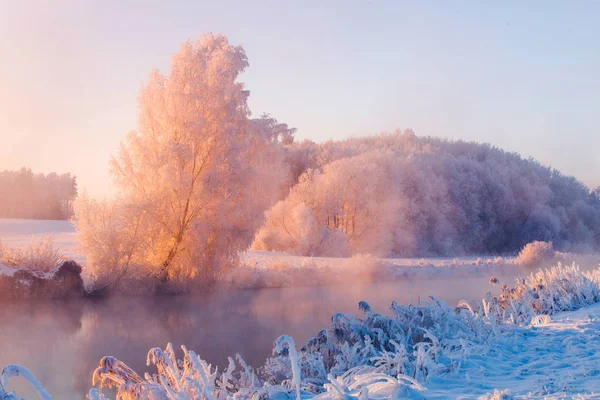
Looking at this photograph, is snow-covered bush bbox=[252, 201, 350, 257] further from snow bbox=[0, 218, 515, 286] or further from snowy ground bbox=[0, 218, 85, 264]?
snowy ground bbox=[0, 218, 85, 264]

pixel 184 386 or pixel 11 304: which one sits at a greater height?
pixel 184 386

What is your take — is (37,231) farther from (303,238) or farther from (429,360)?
(429,360)

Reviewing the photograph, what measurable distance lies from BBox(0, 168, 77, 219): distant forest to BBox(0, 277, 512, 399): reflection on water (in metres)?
25.7

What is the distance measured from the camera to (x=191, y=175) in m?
17.9

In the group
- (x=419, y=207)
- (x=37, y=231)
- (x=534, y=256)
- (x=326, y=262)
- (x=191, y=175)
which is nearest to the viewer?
(x=191, y=175)

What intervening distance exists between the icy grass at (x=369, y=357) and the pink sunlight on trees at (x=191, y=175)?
9.73 m

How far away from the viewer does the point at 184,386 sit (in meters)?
3.56

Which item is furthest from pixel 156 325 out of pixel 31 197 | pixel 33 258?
pixel 31 197

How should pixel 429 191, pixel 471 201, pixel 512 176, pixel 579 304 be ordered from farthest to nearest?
pixel 512 176 < pixel 471 201 < pixel 429 191 < pixel 579 304

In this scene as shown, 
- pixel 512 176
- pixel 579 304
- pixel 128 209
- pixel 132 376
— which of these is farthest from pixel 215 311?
pixel 512 176

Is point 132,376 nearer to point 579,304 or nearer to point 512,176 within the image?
point 579,304

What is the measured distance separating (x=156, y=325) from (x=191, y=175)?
6.04m

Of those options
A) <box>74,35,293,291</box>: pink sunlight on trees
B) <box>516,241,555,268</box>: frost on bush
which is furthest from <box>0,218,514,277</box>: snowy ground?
<box>74,35,293,291</box>: pink sunlight on trees

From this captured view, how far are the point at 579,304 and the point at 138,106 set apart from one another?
1496 cm
